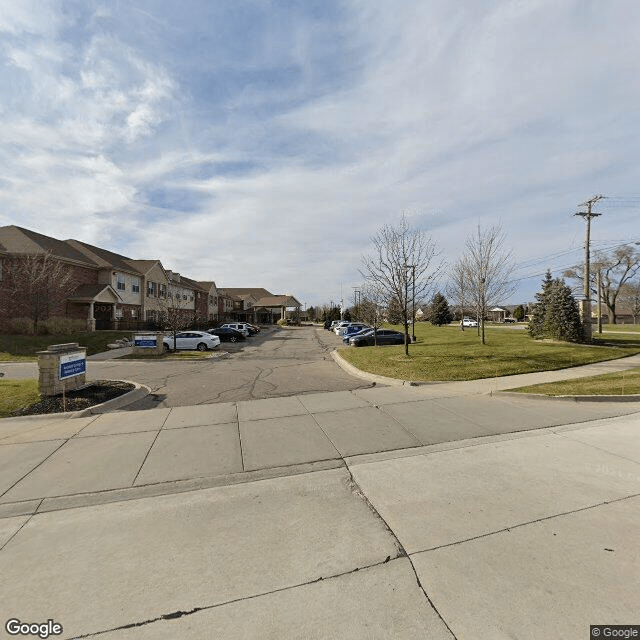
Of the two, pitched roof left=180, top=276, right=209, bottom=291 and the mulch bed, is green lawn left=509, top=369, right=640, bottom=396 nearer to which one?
the mulch bed

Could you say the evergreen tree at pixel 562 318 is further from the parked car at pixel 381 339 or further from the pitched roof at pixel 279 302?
the pitched roof at pixel 279 302

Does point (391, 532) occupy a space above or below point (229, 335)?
below

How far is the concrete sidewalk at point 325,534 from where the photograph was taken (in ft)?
7.80

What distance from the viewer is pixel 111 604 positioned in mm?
2518

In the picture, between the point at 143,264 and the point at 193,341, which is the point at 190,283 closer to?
the point at 143,264

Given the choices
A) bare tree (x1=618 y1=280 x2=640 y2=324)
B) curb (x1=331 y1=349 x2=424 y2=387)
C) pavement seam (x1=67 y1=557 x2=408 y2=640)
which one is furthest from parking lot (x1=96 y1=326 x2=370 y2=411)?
bare tree (x1=618 y1=280 x2=640 y2=324)

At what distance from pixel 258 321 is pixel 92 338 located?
54.3 metres

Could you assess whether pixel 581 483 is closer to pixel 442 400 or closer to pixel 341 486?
pixel 341 486

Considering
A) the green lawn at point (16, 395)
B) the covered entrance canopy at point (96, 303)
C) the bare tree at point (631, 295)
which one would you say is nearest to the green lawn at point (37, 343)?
the covered entrance canopy at point (96, 303)

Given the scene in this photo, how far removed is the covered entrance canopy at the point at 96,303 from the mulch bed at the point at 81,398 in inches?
865

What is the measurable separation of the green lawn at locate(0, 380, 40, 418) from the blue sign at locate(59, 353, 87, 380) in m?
0.81

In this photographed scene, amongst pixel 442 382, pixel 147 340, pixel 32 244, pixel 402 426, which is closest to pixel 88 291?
pixel 32 244

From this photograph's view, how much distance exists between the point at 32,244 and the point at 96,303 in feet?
21.3

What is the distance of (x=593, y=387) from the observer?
9258mm
